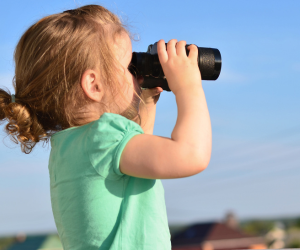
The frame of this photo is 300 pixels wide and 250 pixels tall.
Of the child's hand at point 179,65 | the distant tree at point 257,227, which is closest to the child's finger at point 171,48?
the child's hand at point 179,65

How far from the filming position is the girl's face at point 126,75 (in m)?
0.87

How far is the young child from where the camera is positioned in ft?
2.30

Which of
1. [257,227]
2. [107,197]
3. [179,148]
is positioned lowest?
[257,227]

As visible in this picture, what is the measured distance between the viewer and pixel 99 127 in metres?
0.71

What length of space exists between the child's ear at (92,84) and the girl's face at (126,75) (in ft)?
0.14

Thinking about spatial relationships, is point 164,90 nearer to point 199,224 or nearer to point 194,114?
point 194,114

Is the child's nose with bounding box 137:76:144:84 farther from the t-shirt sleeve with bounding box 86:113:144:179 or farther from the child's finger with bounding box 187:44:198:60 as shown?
the t-shirt sleeve with bounding box 86:113:144:179

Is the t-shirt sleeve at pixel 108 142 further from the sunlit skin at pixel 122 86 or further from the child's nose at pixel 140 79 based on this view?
the child's nose at pixel 140 79

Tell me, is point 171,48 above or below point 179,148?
above

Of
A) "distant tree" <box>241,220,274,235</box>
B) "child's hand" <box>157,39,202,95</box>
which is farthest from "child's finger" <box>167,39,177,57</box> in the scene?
"distant tree" <box>241,220,274,235</box>

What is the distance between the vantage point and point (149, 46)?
1.06 metres

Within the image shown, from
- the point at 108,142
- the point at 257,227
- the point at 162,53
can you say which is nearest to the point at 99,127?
the point at 108,142

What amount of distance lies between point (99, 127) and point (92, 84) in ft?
0.57

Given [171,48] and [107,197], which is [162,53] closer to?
[171,48]
